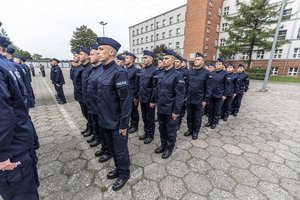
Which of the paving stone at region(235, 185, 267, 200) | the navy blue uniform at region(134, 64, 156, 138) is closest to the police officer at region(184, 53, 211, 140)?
the navy blue uniform at region(134, 64, 156, 138)

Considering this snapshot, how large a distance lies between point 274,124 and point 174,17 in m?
36.8

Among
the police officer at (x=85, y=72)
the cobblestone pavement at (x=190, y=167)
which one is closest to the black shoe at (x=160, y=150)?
the cobblestone pavement at (x=190, y=167)

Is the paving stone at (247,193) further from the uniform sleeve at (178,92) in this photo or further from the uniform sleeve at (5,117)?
the uniform sleeve at (5,117)

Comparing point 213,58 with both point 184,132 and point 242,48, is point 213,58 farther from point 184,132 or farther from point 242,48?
point 184,132

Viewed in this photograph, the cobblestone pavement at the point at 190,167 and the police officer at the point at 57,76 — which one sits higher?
the police officer at the point at 57,76

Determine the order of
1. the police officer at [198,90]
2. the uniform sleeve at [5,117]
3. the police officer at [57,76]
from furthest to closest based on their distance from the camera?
the police officer at [57,76]
the police officer at [198,90]
the uniform sleeve at [5,117]

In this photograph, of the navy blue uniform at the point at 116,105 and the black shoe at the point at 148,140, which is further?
the black shoe at the point at 148,140

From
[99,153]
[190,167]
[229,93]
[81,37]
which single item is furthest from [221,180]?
[81,37]

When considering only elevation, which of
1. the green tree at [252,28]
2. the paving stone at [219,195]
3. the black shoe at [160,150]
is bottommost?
the paving stone at [219,195]

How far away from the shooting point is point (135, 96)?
190 inches

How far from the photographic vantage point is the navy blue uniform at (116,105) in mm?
2363

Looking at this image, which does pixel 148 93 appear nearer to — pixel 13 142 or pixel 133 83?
pixel 133 83

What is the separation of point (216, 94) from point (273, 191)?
2887mm

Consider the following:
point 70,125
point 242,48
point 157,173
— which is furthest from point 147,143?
point 242,48
